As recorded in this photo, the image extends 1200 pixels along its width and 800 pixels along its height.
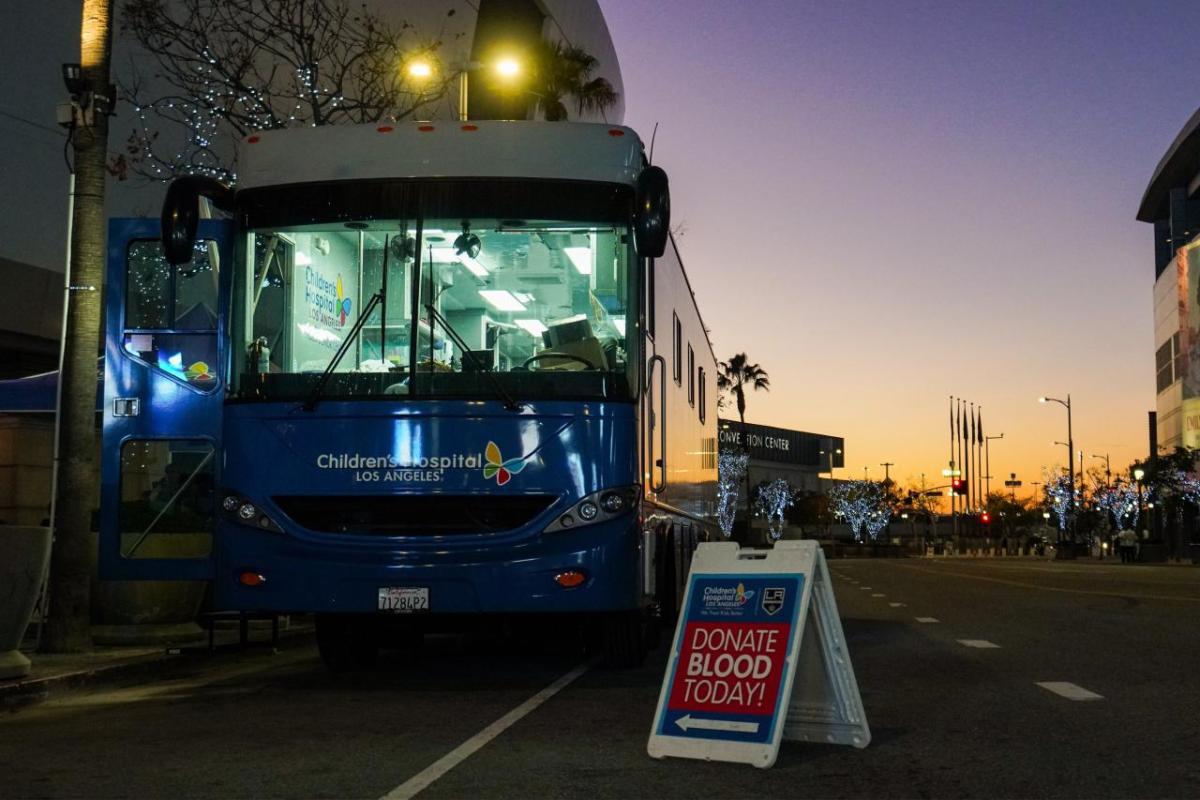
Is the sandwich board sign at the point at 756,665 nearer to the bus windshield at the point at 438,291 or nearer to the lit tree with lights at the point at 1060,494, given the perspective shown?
the bus windshield at the point at 438,291

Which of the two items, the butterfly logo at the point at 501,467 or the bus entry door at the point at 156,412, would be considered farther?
the bus entry door at the point at 156,412

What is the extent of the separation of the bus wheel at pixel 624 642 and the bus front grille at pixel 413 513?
1.73 m

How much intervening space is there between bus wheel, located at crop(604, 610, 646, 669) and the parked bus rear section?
97 mm

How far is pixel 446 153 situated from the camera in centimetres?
1101

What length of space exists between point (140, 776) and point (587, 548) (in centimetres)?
378

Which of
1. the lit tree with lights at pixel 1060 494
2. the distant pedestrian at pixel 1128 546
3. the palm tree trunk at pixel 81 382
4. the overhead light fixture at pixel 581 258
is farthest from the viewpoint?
the lit tree with lights at pixel 1060 494

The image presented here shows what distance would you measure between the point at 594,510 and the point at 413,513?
122 centimetres

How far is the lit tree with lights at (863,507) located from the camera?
505ft

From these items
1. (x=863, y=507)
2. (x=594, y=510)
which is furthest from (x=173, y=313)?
(x=863, y=507)

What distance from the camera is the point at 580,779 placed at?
6.83 metres

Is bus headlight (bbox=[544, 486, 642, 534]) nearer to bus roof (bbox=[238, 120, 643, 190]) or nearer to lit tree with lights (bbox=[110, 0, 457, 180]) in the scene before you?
bus roof (bbox=[238, 120, 643, 190])

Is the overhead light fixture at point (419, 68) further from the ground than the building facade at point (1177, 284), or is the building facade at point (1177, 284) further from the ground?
the building facade at point (1177, 284)

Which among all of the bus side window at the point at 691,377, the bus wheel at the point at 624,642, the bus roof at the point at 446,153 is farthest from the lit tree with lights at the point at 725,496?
the bus roof at the point at 446,153

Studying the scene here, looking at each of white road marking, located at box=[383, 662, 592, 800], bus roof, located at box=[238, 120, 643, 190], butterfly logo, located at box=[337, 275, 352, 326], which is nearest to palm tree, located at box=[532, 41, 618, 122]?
bus roof, located at box=[238, 120, 643, 190]
